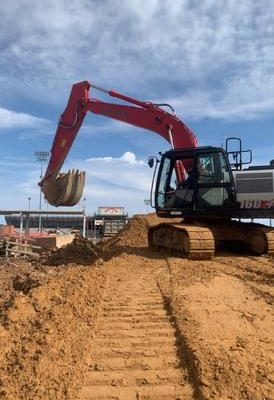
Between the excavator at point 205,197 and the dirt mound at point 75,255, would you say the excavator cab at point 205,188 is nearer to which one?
the excavator at point 205,197

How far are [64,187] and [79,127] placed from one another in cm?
205

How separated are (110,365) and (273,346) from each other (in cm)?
178

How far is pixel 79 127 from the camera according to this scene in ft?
56.2

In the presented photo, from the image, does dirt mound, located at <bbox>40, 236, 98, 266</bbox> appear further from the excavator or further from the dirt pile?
the dirt pile

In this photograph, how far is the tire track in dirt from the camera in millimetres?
4738

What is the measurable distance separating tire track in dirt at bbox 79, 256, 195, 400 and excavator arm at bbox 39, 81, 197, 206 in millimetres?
8414

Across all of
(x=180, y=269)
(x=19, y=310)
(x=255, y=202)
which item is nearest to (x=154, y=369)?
(x=19, y=310)

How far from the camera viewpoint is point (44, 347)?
5.51 metres

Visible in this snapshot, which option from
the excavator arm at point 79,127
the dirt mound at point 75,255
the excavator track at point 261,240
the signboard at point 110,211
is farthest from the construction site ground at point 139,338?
the signboard at point 110,211

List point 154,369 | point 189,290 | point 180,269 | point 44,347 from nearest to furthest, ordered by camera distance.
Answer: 1. point 154,369
2. point 44,347
3. point 189,290
4. point 180,269

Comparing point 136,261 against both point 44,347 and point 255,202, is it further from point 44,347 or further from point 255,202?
point 44,347

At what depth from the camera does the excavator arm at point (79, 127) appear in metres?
15.4

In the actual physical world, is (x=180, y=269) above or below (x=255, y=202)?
below

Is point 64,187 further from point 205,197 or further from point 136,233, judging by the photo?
point 205,197
